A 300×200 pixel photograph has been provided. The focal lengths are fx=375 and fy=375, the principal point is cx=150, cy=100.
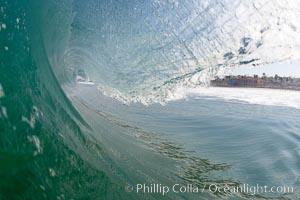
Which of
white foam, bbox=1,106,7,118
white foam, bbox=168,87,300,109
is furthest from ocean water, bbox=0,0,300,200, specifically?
white foam, bbox=168,87,300,109

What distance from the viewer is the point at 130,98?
29.2 feet

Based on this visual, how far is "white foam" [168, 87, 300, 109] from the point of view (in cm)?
1815

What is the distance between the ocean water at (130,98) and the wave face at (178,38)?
0.02 meters

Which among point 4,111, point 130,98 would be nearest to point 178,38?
point 130,98

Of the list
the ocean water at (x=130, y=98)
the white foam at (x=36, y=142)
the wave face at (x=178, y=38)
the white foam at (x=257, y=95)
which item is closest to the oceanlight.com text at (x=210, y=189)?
the ocean water at (x=130, y=98)

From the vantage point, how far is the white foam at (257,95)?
18.1m

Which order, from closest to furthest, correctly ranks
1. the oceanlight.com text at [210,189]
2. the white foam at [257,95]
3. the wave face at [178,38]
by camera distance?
the oceanlight.com text at [210,189] < the wave face at [178,38] < the white foam at [257,95]

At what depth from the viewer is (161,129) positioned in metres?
8.77

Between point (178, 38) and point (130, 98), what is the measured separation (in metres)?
3.15

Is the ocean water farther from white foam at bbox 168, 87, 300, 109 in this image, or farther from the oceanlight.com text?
white foam at bbox 168, 87, 300, 109

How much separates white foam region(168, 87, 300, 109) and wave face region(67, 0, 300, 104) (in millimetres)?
7284

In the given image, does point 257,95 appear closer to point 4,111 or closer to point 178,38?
point 178,38

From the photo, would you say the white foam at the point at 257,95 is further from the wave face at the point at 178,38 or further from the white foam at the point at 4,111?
the white foam at the point at 4,111

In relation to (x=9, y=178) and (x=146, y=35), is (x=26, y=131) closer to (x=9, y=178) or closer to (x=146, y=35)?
(x=9, y=178)
